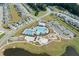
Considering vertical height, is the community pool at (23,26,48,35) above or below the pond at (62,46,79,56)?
above

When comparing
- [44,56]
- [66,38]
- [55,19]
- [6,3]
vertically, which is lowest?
[44,56]

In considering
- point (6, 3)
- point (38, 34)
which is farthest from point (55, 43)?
point (6, 3)

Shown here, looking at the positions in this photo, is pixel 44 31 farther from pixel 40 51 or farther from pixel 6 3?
pixel 6 3

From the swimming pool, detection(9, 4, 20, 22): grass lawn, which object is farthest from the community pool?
detection(9, 4, 20, 22): grass lawn

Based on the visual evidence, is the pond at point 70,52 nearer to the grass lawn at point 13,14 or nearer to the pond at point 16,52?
the pond at point 16,52

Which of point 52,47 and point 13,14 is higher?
point 13,14

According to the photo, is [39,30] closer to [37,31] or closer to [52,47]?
[37,31]

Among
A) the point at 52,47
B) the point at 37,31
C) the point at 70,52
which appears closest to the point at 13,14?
the point at 37,31

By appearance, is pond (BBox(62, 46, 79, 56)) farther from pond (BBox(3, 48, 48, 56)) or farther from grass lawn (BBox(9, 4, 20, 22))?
grass lawn (BBox(9, 4, 20, 22))

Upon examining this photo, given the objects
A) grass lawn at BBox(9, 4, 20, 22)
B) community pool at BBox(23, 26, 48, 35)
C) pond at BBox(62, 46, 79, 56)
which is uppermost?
grass lawn at BBox(9, 4, 20, 22)

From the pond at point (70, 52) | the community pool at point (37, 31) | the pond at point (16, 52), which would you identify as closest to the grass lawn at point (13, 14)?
the community pool at point (37, 31)

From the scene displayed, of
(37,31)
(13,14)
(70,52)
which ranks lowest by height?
(70,52)
